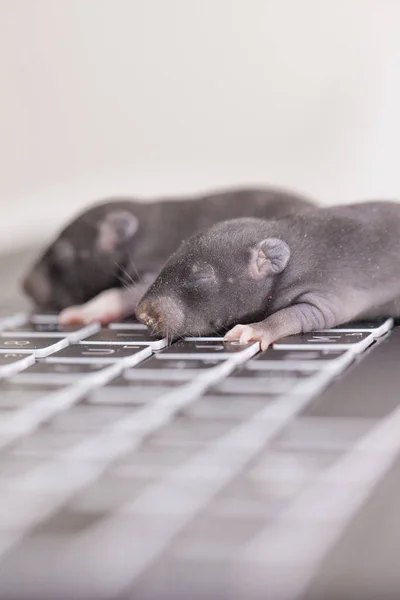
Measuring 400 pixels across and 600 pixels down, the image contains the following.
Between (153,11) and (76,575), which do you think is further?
(153,11)

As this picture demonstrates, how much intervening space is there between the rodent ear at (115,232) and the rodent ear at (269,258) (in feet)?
2.26

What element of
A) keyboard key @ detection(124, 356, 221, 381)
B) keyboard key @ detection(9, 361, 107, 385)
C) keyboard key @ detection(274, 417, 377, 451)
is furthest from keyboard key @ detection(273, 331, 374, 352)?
keyboard key @ detection(274, 417, 377, 451)

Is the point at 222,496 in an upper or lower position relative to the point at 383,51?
lower

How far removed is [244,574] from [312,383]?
0.51 m

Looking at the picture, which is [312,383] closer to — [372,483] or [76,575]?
[372,483]

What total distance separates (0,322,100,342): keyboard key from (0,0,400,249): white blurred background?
112 cm

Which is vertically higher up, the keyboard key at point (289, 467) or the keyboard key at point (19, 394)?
the keyboard key at point (19, 394)

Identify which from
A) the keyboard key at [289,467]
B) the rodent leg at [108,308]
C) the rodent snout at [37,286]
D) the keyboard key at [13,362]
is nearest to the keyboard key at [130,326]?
the rodent leg at [108,308]

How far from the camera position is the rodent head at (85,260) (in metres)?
2.45

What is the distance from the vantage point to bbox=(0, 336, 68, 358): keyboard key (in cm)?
144

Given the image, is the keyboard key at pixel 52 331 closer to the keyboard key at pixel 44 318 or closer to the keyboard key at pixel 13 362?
the keyboard key at pixel 44 318

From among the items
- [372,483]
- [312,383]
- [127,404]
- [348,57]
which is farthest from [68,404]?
[348,57]

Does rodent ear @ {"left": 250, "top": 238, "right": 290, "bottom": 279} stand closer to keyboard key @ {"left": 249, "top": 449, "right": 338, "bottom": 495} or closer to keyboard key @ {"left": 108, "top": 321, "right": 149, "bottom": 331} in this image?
keyboard key @ {"left": 108, "top": 321, "right": 149, "bottom": 331}

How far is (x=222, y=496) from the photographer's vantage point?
0.76 m
